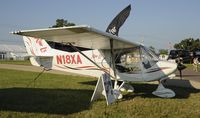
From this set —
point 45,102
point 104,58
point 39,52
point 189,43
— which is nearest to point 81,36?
point 45,102

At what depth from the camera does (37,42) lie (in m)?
13.5

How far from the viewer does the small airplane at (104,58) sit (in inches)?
350

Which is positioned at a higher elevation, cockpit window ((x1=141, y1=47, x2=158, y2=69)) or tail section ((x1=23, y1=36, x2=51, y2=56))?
tail section ((x1=23, y1=36, x2=51, y2=56))

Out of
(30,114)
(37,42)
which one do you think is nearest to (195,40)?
(37,42)

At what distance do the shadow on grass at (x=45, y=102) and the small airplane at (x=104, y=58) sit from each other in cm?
81

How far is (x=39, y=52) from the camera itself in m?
13.5

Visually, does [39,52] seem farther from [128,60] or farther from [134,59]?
[134,59]

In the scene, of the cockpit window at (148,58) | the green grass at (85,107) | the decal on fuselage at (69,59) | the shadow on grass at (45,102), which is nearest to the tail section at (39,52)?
the decal on fuselage at (69,59)

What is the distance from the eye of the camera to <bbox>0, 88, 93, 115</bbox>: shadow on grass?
761 cm

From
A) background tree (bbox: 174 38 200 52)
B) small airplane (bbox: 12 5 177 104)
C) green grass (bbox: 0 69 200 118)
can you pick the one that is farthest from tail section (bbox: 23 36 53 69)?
background tree (bbox: 174 38 200 52)

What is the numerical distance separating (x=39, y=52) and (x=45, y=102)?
17.1ft

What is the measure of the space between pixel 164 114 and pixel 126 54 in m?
4.29

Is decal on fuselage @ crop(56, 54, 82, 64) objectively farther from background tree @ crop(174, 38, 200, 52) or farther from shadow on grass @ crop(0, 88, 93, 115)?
background tree @ crop(174, 38, 200, 52)

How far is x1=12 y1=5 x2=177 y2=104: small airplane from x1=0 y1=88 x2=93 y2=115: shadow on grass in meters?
0.81
